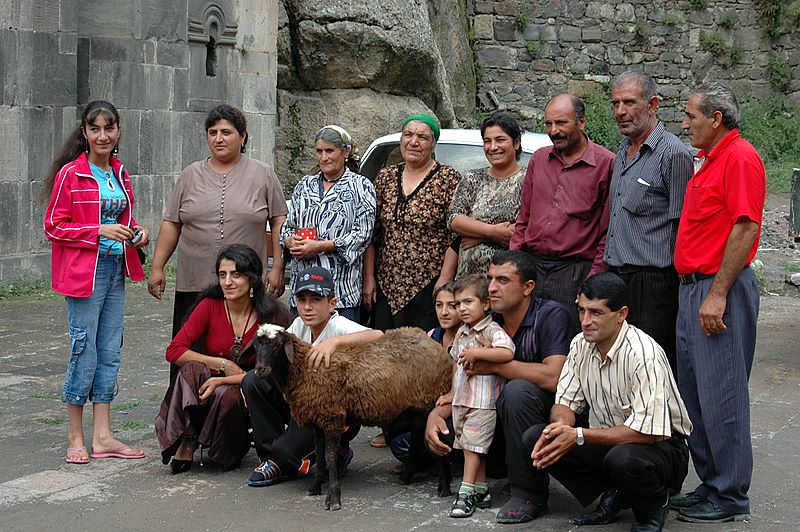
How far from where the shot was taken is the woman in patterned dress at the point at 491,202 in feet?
20.5

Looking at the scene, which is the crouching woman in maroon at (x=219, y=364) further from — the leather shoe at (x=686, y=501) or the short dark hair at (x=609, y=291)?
the leather shoe at (x=686, y=501)

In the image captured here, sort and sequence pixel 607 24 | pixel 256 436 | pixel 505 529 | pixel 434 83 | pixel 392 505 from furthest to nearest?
1. pixel 607 24
2. pixel 434 83
3. pixel 256 436
4. pixel 392 505
5. pixel 505 529

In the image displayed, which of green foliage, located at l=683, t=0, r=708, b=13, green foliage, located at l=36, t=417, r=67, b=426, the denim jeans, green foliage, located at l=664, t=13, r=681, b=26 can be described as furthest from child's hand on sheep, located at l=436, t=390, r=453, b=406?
green foliage, located at l=683, t=0, r=708, b=13

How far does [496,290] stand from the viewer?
541 centimetres

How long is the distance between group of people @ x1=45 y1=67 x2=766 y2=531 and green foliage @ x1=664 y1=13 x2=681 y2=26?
1676 centimetres

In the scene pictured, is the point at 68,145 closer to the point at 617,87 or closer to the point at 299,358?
the point at 299,358

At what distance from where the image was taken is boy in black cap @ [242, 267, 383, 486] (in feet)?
18.7

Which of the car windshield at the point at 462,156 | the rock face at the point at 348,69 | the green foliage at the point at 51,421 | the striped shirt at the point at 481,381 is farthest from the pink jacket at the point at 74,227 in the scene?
the rock face at the point at 348,69

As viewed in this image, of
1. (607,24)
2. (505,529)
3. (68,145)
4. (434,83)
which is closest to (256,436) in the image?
(505,529)

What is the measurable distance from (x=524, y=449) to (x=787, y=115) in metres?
19.3

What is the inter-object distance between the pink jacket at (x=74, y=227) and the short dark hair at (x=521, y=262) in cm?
219

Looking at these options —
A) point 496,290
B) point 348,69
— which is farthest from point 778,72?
point 496,290

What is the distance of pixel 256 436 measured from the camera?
19.2 ft

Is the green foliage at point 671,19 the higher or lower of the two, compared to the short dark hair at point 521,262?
higher
